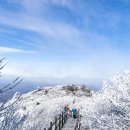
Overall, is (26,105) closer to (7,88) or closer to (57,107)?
(57,107)

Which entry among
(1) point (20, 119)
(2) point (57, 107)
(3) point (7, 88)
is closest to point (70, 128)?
(2) point (57, 107)

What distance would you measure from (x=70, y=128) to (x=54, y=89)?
32.6 metres

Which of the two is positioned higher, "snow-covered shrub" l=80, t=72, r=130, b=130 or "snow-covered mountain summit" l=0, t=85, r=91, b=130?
"snow-covered mountain summit" l=0, t=85, r=91, b=130

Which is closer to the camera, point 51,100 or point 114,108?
point 114,108

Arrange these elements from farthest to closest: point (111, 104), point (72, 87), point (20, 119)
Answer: point (72, 87) → point (111, 104) → point (20, 119)

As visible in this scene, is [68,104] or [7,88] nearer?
[7,88]

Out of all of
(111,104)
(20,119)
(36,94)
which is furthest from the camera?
(36,94)

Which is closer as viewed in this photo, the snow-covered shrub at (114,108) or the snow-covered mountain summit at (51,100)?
the snow-covered shrub at (114,108)

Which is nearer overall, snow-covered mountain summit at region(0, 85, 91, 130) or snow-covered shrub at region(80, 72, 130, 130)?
snow-covered shrub at region(80, 72, 130, 130)

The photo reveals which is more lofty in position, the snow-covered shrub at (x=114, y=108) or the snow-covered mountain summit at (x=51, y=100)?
the snow-covered mountain summit at (x=51, y=100)

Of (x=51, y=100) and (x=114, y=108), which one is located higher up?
(x=51, y=100)

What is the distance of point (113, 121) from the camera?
13.0 m

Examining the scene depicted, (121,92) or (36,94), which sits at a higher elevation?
(36,94)

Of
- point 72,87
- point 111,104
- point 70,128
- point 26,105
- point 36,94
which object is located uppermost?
point 72,87
